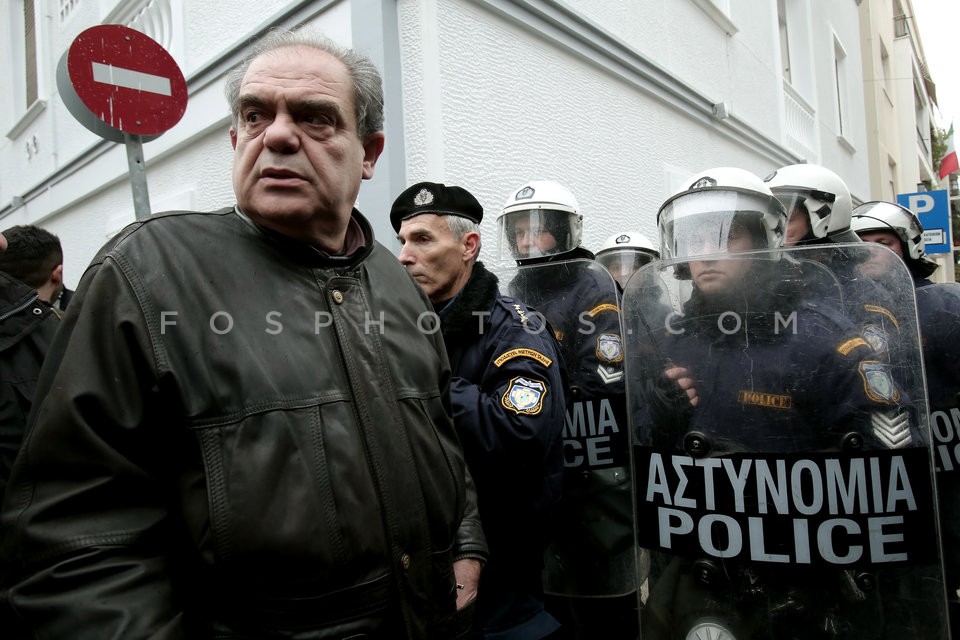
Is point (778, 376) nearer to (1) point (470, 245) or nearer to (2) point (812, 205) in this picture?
(1) point (470, 245)

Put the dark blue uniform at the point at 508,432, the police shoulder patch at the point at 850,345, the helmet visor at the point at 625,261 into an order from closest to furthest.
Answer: the police shoulder patch at the point at 850,345, the dark blue uniform at the point at 508,432, the helmet visor at the point at 625,261

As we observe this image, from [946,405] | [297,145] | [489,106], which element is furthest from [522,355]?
[489,106]

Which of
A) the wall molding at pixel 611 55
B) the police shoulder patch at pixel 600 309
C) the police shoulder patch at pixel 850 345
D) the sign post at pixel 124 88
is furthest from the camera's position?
the wall molding at pixel 611 55

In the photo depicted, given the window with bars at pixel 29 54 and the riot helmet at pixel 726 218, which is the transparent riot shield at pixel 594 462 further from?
the window with bars at pixel 29 54

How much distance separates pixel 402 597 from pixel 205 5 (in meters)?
4.78

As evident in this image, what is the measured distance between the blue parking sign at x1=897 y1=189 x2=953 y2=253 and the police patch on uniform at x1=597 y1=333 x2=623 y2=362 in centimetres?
1103

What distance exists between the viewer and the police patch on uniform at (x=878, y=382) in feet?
5.06

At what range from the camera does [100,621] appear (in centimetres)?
89

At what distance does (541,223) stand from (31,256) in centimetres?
216

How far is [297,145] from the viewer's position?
49.6 inches

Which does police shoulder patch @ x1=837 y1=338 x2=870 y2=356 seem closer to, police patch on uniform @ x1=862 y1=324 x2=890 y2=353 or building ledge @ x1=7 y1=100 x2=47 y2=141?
police patch on uniform @ x1=862 y1=324 x2=890 y2=353

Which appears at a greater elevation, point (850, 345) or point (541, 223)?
point (541, 223)

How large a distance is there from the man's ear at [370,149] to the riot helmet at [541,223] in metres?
1.43

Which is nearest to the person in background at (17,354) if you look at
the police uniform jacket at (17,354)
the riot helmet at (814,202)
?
the police uniform jacket at (17,354)
